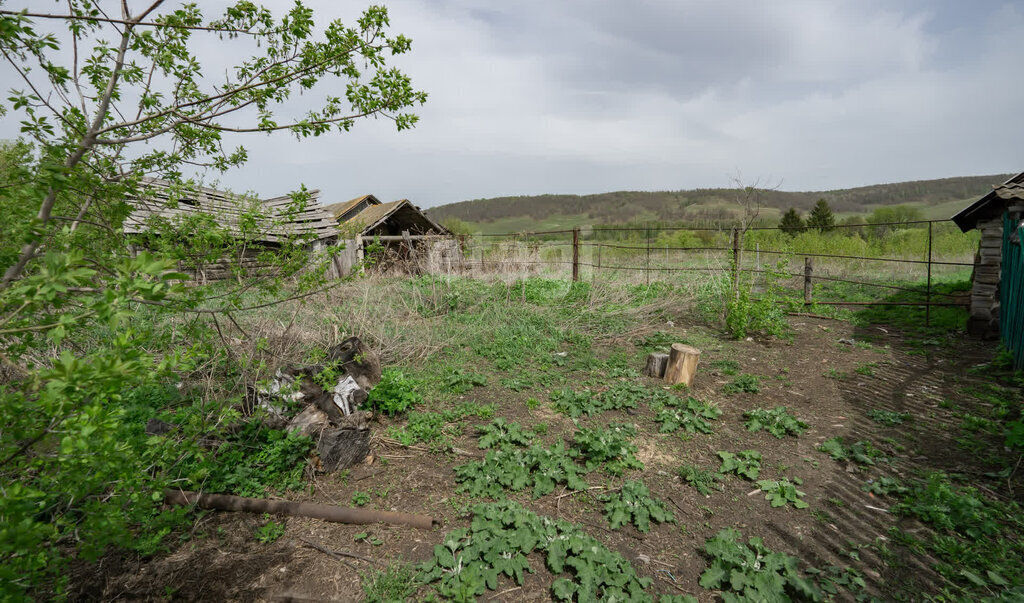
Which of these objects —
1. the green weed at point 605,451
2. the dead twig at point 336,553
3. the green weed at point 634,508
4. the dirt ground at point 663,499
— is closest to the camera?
the dirt ground at point 663,499

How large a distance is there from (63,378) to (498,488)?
280 centimetres

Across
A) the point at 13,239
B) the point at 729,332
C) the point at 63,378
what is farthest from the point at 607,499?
the point at 729,332

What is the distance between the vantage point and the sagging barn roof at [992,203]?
6506mm

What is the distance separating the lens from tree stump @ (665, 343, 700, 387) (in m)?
5.49

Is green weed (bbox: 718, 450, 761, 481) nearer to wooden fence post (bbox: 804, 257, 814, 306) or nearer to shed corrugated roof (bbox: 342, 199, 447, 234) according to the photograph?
wooden fence post (bbox: 804, 257, 814, 306)

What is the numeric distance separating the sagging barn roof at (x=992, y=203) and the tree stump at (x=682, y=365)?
5.33 meters

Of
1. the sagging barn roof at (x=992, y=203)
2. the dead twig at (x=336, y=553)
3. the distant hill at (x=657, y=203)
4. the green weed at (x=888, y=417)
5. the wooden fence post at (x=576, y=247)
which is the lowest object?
the dead twig at (x=336, y=553)

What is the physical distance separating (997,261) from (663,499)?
8529 millimetres

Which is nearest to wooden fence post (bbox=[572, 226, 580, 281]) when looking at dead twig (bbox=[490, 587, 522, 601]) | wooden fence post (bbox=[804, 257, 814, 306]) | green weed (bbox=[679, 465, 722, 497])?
wooden fence post (bbox=[804, 257, 814, 306])

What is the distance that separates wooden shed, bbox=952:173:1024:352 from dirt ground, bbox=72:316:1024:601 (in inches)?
79.6

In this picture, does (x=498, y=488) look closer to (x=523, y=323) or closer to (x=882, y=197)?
(x=523, y=323)

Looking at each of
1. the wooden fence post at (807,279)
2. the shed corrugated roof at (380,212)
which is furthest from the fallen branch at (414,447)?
the shed corrugated roof at (380,212)

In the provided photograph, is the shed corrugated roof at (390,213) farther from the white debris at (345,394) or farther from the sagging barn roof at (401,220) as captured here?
the white debris at (345,394)

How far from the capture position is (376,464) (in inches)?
156
